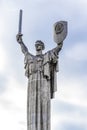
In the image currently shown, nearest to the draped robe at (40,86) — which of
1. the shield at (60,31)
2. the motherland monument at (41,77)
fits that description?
the motherland monument at (41,77)

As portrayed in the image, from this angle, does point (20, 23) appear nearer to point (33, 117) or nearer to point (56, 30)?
point (56, 30)

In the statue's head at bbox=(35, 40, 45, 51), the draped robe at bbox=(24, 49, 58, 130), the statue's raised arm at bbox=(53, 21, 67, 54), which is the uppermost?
the statue's raised arm at bbox=(53, 21, 67, 54)

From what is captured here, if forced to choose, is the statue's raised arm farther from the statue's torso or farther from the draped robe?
the statue's torso

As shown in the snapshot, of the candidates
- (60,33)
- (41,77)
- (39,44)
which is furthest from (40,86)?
(60,33)

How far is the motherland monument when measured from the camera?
70.8 ft

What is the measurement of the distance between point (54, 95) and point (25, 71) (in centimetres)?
162

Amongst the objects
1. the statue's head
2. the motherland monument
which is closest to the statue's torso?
the motherland monument

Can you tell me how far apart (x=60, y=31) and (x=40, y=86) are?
2.42 metres

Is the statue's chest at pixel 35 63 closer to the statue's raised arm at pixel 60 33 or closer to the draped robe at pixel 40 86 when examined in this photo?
the draped robe at pixel 40 86

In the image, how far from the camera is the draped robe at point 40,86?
21.5 m

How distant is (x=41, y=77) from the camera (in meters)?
22.4

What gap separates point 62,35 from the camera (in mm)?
22406

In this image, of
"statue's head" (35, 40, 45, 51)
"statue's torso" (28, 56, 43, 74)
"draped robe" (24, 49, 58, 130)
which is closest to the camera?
"draped robe" (24, 49, 58, 130)

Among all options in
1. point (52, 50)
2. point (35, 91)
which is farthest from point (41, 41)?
point (35, 91)
